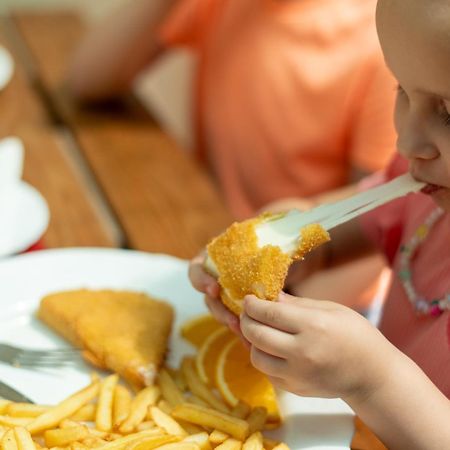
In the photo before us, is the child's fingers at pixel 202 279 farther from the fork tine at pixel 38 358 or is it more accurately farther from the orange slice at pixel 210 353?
the fork tine at pixel 38 358

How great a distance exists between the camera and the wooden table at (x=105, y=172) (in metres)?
1.47

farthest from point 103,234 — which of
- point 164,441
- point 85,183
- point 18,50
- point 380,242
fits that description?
point 18,50

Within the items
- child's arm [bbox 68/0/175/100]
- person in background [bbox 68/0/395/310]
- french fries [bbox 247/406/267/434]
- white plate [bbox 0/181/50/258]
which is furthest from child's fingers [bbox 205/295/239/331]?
child's arm [bbox 68/0/175/100]

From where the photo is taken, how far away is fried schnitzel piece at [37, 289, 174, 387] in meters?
1.08

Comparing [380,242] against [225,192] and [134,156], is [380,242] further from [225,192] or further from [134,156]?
[225,192]

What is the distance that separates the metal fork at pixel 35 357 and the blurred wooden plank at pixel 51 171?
332 mm

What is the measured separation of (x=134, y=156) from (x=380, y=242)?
59cm

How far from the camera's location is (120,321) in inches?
45.6

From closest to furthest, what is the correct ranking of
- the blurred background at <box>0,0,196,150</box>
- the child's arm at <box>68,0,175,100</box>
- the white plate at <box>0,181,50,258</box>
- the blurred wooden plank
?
the white plate at <box>0,181,50,258</box>, the blurred wooden plank, the child's arm at <box>68,0,175,100</box>, the blurred background at <box>0,0,196,150</box>

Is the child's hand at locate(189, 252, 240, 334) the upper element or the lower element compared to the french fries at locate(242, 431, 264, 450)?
upper

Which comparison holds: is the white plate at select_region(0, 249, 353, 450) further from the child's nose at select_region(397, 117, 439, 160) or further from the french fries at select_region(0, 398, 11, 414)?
the child's nose at select_region(397, 117, 439, 160)

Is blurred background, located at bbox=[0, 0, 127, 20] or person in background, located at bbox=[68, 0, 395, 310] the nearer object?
person in background, located at bbox=[68, 0, 395, 310]

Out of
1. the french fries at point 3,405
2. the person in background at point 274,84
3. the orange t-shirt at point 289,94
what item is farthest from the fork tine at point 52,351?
the orange t-shirt at point 289,94

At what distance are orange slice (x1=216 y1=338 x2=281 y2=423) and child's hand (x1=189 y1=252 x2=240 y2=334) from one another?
0.05 metres
